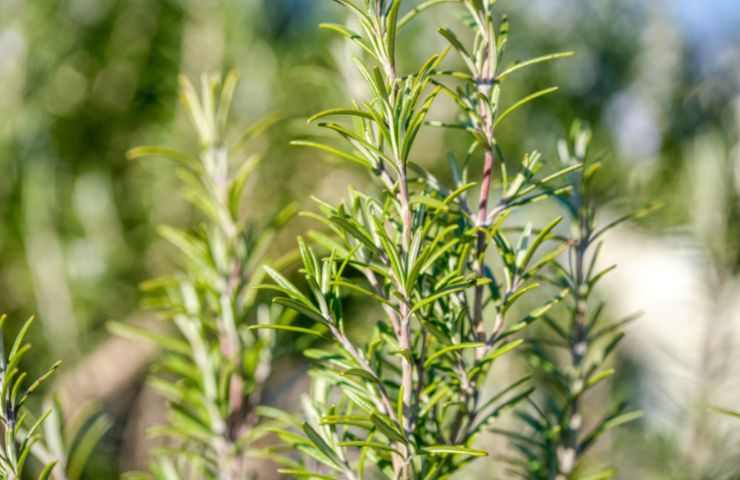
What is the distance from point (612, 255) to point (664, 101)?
0.80 feet

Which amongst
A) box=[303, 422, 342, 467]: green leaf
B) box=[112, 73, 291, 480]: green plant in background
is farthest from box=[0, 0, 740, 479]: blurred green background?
box=[303, 422, 342, 467]: green leaf

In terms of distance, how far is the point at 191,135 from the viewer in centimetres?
63

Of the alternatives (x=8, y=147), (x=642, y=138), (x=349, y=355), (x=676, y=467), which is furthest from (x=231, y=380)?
(x=8, y=147)

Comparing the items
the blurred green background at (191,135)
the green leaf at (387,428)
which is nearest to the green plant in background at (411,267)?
the green leaf at (387,428)

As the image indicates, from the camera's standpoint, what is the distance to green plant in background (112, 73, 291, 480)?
0.25 m

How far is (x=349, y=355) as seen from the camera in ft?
0.63

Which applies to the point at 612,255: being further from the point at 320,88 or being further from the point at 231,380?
the point at 231,380

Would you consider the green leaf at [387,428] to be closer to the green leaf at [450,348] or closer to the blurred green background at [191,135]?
the green leaf at [450,348]

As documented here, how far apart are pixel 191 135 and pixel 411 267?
1.63ft

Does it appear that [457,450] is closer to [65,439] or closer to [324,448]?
[324,448]

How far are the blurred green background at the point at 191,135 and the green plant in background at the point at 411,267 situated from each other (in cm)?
25

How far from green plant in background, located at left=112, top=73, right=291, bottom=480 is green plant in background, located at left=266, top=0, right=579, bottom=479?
5 cm

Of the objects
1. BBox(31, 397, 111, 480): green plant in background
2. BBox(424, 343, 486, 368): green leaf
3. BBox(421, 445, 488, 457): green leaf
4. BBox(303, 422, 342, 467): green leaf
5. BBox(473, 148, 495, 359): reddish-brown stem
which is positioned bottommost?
BBox(31, 397, 111, 480): green plant in background

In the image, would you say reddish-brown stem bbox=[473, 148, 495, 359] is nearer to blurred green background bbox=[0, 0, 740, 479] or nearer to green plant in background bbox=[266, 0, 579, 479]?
green plant in background bbox=[266, 0, 579, 479]
